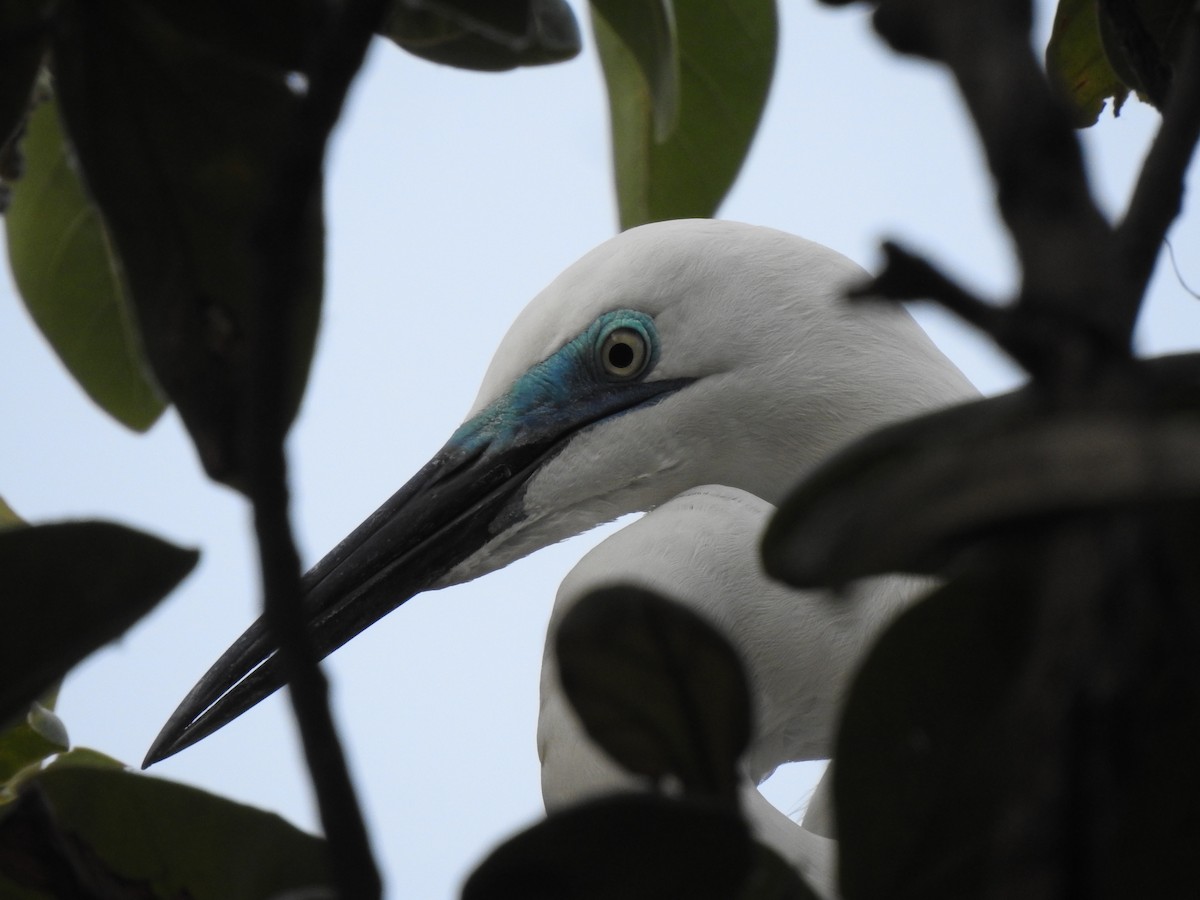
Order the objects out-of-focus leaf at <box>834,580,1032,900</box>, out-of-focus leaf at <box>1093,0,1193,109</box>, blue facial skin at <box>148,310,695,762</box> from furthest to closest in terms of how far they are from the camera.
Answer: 1. blue facial skin at <box>148,310,695,762</box>
2. out-of-focus leaf at <box>1093,0,1193,109</box>
3. out-of-focus leaf at <box>834,580,1032,900</box>

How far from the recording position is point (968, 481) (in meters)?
0.28

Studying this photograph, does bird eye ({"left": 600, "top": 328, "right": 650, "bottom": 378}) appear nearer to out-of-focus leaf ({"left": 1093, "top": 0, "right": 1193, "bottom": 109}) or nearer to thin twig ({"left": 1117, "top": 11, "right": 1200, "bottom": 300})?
out-of-focus leaf ({"left": 1093, "top": 0, "right": 1193, "bottom": 109})

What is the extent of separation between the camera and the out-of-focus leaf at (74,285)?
108 centimetres

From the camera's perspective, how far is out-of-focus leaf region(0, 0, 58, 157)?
502 mm

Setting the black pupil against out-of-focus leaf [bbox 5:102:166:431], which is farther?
the black pupil

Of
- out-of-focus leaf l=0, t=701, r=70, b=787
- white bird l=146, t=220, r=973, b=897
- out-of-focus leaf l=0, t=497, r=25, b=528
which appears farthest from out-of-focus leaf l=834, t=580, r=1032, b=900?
white bird l=146, t=220, r=973, b=897

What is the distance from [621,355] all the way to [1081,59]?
828mm

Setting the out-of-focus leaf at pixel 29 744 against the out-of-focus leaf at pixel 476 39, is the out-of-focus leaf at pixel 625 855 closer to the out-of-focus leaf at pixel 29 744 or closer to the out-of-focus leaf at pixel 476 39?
the out-of-focus leaf at pixel 476 39

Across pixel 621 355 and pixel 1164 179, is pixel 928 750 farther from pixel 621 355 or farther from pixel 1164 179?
pixel 621 355

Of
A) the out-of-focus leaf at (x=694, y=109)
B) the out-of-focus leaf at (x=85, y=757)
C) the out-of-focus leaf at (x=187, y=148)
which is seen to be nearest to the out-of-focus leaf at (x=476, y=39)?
the out-of-focus leaf at (x=187, y=148)

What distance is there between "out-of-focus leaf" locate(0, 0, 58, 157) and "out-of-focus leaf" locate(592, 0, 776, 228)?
0.57m

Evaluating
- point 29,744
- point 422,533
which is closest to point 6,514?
point 29,744

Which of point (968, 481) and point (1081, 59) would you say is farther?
point (1081, 59)

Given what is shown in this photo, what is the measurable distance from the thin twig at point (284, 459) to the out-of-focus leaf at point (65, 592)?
159 millimetres
